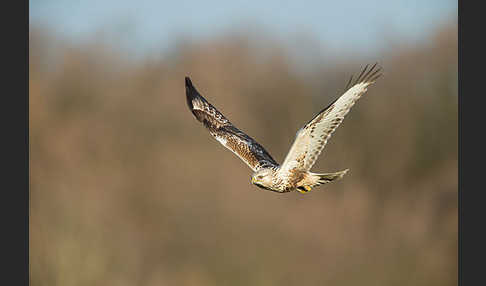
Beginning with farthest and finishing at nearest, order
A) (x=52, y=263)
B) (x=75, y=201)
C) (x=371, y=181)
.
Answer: (x=371, y=181), (x=75, y=201), (x=52, y=263)

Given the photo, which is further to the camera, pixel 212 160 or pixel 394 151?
pixel 394 151

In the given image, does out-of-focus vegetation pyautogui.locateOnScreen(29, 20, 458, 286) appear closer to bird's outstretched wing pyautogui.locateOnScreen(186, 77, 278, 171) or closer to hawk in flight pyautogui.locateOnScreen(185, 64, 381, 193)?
bird's outstretched wing pyautogui.locateOnScreen(186, 77, 278, 171)

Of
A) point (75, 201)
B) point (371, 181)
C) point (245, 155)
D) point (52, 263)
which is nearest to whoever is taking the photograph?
point (245, 155)

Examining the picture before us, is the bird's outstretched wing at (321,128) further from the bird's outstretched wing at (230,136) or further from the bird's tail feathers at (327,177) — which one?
the bird's outstretched wing at (230,136)

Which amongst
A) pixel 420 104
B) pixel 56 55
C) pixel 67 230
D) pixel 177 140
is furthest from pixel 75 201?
pixel 420 104

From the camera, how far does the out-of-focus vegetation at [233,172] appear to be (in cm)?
1780

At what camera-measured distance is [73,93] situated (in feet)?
67.3

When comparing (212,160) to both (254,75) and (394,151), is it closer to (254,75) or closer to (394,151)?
(254,75)

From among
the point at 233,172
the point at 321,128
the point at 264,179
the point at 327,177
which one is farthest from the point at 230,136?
the point at 233,172

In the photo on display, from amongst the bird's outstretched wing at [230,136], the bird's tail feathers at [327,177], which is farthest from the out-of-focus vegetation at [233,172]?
the bird's tail feathers at [327,177]

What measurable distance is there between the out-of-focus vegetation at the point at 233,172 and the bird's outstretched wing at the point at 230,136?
28.5 feet

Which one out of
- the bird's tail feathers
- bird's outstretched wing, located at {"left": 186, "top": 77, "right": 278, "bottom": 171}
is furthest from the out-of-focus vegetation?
the bird's tail feathers

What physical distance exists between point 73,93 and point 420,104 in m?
9.70

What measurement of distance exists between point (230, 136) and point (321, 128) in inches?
72.6
